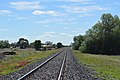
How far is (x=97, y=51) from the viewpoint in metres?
99.6

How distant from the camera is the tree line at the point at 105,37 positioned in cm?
9581

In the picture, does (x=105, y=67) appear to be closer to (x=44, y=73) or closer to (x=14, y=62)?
(x=44, y=73)

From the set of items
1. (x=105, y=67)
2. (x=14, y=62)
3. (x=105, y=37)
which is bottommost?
(x=105, y=67)

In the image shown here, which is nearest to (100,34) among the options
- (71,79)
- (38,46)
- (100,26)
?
(100,26)

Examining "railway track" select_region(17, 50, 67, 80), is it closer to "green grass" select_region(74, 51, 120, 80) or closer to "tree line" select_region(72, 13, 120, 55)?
"green grass" select_region(74, 51, 120, 80)

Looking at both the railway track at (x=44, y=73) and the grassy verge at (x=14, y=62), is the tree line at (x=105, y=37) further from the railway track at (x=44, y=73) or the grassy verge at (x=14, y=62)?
the railway track at (x=44, y=73)

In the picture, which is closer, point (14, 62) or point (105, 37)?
point (14, 62)

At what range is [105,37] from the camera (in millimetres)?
97125

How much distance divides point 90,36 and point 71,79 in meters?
87.0

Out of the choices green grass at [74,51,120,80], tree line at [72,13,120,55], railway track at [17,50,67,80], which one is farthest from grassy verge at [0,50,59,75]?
tree line at [72,13,120,55]

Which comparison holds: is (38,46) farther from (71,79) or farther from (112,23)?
(71,79)

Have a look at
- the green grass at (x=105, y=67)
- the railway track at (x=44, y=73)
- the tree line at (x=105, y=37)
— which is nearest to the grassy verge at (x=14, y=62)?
the railway track at (x=44, y=73)

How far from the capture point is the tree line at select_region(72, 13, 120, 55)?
314 feet

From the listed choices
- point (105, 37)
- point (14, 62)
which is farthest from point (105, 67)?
point (105, 37)
